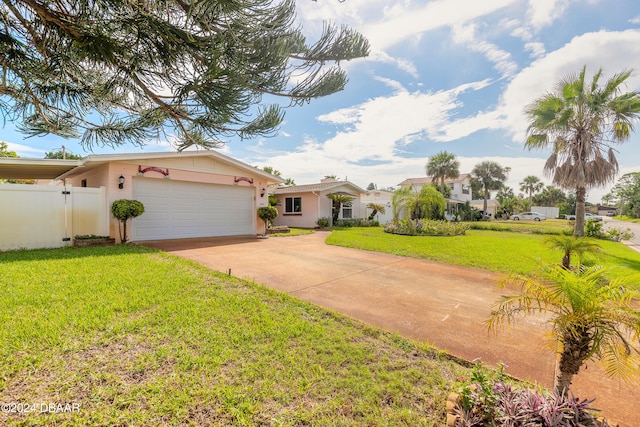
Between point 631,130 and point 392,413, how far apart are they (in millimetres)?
15787

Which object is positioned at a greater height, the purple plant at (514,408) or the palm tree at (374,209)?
the palm tree at (374,209)

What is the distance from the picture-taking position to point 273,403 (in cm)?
201

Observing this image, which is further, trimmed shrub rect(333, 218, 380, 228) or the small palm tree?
trimmed shrub rect(333, 218, 380, 228)

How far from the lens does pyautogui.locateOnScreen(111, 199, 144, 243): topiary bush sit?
28.2ft

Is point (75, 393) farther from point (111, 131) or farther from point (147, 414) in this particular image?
point (111, 131)

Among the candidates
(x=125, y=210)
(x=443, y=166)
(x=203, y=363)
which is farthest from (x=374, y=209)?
(x=203, y=363)

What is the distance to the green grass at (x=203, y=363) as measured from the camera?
75.4 inches

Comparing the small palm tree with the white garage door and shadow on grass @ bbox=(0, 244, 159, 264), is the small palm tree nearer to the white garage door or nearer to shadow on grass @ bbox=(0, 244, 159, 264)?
shadow on grass @ bbox=(0, 244, 159, 264)

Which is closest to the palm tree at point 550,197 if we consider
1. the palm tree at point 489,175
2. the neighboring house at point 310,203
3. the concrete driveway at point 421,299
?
the palm tree at point 489,175

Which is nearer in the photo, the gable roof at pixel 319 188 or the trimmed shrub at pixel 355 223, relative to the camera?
the gable roof at pixel 319 188

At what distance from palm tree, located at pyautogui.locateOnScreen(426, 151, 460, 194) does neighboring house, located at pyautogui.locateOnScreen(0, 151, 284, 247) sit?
25031 mm

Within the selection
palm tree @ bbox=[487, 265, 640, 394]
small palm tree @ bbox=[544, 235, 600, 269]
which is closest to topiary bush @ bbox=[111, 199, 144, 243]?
palm tree @ bbox=[487, 265, 640, 394]

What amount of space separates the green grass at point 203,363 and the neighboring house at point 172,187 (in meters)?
5.96

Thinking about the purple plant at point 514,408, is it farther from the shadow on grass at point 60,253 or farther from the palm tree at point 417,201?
the palm tree at point 417,201
